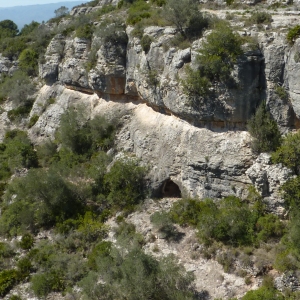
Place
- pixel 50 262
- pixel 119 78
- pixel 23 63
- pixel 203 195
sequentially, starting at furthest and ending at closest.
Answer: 1. pixel 23 63
2. pixel 119 78
3. pixel 203 195
4. pixel 50 262

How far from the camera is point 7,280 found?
18.6m

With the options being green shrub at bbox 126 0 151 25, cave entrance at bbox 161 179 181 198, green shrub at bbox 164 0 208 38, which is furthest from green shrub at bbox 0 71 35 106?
cave entrance at bbox 161 179 181 198

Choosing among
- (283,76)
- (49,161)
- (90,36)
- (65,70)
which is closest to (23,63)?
(65,70)

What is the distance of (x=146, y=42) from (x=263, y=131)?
30.9 feet

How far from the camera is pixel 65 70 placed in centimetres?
3189

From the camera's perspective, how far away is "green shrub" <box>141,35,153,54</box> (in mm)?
23625

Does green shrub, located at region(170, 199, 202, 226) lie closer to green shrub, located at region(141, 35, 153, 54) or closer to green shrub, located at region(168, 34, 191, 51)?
green shrub, located at region(168, 34, 191, 51)

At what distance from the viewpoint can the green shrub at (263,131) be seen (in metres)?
A: 18.5

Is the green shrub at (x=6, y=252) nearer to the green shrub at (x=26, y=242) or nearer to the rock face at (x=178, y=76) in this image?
the green shrub at (x=26, y=242)

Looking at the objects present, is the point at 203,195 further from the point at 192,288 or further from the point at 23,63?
the point at 23,63

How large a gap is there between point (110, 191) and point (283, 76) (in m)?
11.3

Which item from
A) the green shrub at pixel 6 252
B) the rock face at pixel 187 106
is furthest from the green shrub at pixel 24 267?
the rock face at pixel 187 106

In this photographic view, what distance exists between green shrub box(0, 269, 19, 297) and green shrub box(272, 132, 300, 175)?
13377mm

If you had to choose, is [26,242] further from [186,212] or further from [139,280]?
[186,212]
